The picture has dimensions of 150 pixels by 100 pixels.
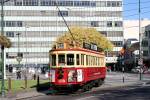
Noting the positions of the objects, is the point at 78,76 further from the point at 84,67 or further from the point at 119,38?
the point at 119,38

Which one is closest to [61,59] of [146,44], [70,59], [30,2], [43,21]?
[70,59]

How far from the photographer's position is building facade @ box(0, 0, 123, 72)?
126 m

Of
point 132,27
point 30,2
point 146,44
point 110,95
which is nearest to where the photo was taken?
point 110,95

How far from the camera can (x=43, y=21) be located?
127188 millimetres

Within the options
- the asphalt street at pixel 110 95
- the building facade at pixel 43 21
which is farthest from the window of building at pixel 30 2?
the asphalt street at pixel 110 95

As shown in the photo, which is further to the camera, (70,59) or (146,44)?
(146,44)

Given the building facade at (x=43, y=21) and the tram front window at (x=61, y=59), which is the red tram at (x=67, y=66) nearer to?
the tram front window at (x=61, y=59)

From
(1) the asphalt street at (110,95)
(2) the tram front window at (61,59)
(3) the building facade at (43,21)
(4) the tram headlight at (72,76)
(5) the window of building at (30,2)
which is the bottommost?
(1) the asphalt street at (110,95)

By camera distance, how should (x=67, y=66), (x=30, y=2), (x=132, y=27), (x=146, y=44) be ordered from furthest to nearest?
(x=132, y=27)
(x=146, y=44)
(x=30, y=2)
(x=67, y=66)

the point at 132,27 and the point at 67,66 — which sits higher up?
the point at 132,27

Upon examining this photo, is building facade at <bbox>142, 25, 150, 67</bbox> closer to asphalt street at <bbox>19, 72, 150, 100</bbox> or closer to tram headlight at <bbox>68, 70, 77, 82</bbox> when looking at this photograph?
asphalt street at <bbox>19, 72, 150, 100</bbox>

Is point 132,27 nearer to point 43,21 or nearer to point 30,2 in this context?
point 43,21

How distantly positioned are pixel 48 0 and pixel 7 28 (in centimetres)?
1174

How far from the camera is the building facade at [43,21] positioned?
126500mm
